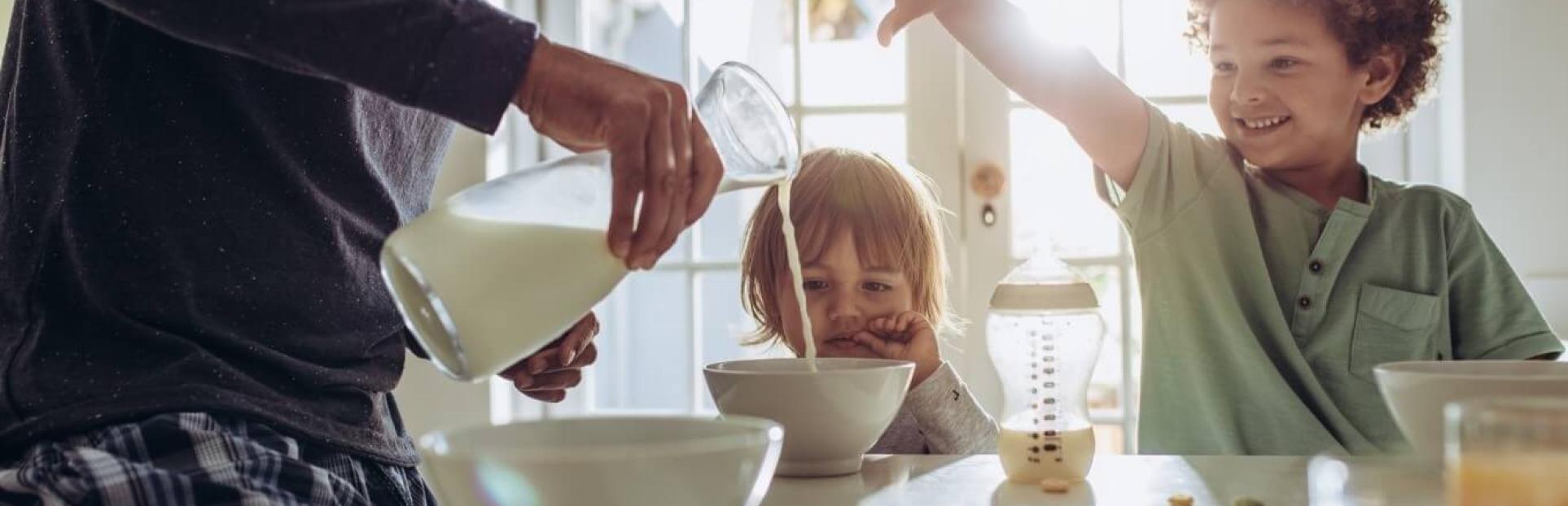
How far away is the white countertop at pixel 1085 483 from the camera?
0.77 metres

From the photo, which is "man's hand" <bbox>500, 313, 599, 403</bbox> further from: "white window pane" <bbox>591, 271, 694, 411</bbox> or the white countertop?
"white window pane" <bbox>591, 271, 694, 411</bbox>

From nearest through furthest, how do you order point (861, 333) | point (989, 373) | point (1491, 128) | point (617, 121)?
point (617, 121)
point (861, 333)
point (1491, 128)
point (989, 373)

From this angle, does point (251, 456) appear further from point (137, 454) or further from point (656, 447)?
point (656, 447)

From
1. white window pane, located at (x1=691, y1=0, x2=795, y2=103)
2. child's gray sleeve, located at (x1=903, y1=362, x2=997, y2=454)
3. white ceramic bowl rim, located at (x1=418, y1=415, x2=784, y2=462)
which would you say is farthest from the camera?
white window pane, located at (x1=691, y1=0, x2=795, y2=103)

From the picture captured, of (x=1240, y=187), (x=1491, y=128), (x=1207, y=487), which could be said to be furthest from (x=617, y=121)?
(x=1491, y=128)

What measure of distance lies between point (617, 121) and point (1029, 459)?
1.17ft

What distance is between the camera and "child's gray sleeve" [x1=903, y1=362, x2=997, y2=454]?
4.11 feet

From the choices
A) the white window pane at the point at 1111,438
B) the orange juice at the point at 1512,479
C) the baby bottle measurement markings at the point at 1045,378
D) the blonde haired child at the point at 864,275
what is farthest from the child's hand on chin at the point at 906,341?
the white window pane at the point at 1111,438

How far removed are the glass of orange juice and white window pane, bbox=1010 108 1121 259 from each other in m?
2.05

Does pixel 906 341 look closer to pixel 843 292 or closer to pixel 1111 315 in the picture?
pixel 843 292

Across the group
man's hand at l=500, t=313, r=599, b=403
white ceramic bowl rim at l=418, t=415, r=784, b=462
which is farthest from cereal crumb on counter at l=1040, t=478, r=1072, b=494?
man's hand at l=500, t=313, r=599, b=403

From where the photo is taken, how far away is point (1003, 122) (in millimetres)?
2486

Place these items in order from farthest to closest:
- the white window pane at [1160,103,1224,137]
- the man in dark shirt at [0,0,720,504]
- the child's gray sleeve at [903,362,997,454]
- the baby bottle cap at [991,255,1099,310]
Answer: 1. the white window pane at [1160,103,1224,137]
2. the child's gray sleeve at [903,362,997,454]
3. the baby bottle cap at [991,255,1099,310]
4. the man in dark shirt at [0,0,720,504]

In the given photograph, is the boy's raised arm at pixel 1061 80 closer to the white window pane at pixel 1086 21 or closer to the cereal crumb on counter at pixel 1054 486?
the cereal crumb on counter at pixel 1054 486
